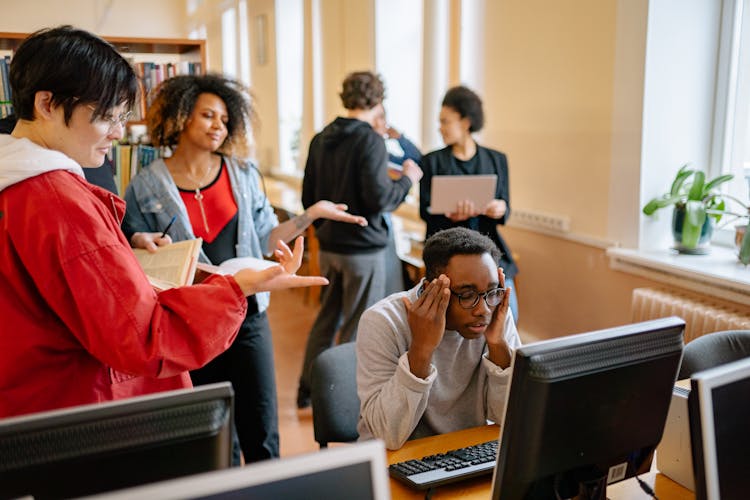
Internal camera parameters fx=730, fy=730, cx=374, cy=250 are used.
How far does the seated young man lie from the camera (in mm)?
1641

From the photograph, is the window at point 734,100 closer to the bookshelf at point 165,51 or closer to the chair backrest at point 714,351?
the chair backrest at point 714,351

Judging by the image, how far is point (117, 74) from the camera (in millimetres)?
1312

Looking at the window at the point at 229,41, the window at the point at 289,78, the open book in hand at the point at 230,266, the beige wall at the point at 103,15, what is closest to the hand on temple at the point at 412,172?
the open book in hand at the point at 230,266

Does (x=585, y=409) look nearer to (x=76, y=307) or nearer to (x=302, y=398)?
(x=76, y=307)

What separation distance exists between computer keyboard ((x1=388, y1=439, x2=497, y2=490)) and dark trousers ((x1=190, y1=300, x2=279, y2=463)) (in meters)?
1.00

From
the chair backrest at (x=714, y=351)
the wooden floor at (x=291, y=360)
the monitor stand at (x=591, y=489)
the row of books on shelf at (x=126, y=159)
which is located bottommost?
the wooden floor at (x=291, y=360)

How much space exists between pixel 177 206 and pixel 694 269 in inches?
77.8

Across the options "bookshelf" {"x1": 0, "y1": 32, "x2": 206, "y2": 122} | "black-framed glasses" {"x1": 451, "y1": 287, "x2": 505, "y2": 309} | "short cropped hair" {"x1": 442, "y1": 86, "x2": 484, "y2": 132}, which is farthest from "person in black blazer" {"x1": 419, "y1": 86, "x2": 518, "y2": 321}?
"black-framed glasses" {"x1": 451, "y1": 287, "x2": 505, "y2": 309}

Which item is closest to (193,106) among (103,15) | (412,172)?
(412,172)

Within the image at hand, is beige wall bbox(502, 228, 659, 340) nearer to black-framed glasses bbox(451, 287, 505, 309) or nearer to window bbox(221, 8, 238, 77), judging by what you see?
black-framed glasses bbox(451, 287, 505, 309)

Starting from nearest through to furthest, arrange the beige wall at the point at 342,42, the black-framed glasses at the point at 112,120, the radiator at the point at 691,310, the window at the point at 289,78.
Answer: the black-framed glasses at the point at 112,120, the radiator at the point at 691,310, the beige wall at the point at 342,42, the window at the point at 289,78

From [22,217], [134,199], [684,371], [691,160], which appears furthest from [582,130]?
[22,217]

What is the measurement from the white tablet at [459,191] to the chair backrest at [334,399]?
1.35 m

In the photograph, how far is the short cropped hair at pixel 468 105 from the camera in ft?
10.9
